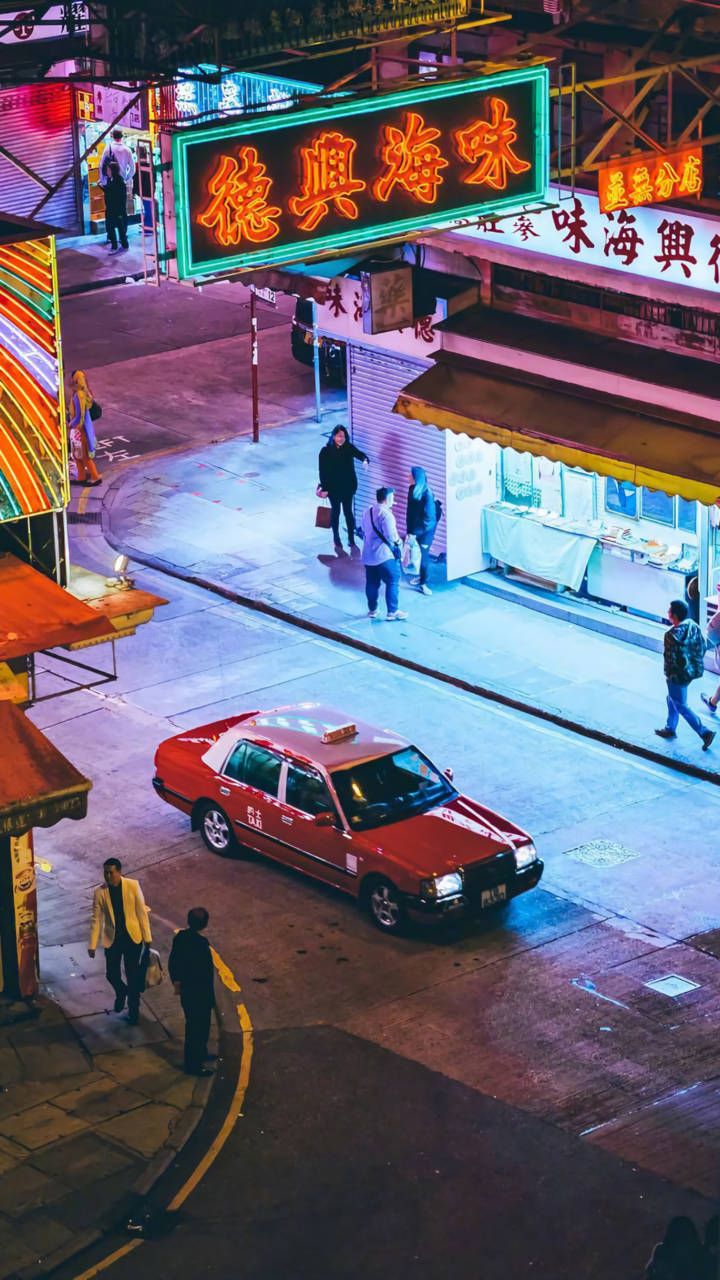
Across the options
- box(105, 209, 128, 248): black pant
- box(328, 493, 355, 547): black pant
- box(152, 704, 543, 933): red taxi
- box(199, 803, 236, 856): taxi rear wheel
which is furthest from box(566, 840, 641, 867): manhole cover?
box(105, 209, 128, 248): black pant

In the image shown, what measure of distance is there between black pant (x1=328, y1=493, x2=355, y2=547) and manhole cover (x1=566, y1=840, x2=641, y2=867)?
8.45m

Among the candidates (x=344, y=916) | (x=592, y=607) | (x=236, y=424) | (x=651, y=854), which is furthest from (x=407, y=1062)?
(x=236, y=424)

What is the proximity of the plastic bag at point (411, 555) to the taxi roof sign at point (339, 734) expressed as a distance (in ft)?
23.5

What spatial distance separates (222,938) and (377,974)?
5.04ft

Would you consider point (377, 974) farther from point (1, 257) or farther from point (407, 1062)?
point (1, 257)

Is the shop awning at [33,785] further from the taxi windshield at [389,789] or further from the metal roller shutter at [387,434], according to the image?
the metal roller shutter at [387,434]

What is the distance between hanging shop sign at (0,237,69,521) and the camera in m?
15.8

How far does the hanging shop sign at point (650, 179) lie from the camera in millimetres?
19938

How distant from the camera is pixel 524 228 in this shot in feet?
75.7

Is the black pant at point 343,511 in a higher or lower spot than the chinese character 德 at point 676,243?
lower

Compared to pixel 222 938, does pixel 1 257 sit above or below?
above

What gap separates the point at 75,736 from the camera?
22.6m

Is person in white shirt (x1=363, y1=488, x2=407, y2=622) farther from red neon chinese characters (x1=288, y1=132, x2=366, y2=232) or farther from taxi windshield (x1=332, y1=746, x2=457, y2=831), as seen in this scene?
red neon chinese characters (x1=288, y1=132, x2=366, y2=232)

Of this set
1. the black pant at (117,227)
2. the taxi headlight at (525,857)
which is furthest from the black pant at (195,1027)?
the black pant at (117,227)
